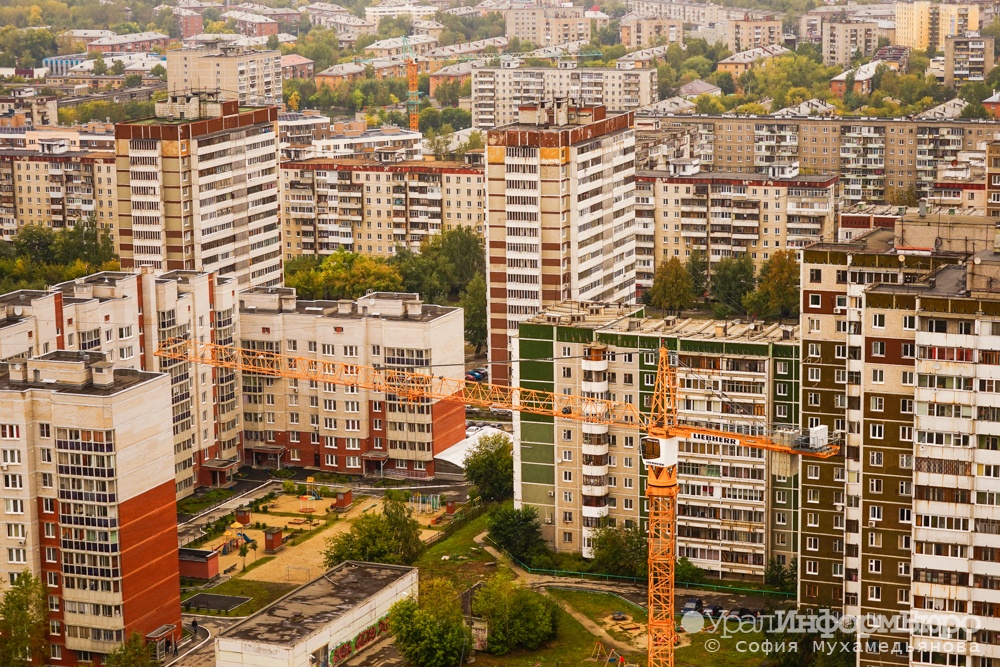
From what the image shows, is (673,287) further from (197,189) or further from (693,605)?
(693,605)

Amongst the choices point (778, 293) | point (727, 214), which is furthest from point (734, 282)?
point (727, 214)

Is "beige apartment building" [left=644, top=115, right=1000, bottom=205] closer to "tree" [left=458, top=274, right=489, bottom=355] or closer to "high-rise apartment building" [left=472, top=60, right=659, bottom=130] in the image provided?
"tree" [left=458, top=274, right=489, bottom=355]

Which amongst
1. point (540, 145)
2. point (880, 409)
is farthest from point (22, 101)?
point (880, 409)

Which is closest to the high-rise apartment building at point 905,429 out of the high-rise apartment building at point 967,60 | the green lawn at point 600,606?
the green lawn at point 600,606

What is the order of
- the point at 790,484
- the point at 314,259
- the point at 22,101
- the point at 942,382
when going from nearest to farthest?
the point at 942,382 < the point at 790,484 < the point at 314,259 < the point at 22,101

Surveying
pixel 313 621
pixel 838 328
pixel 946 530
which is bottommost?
pixel 313 621

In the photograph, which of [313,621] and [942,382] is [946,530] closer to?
[942,382]
